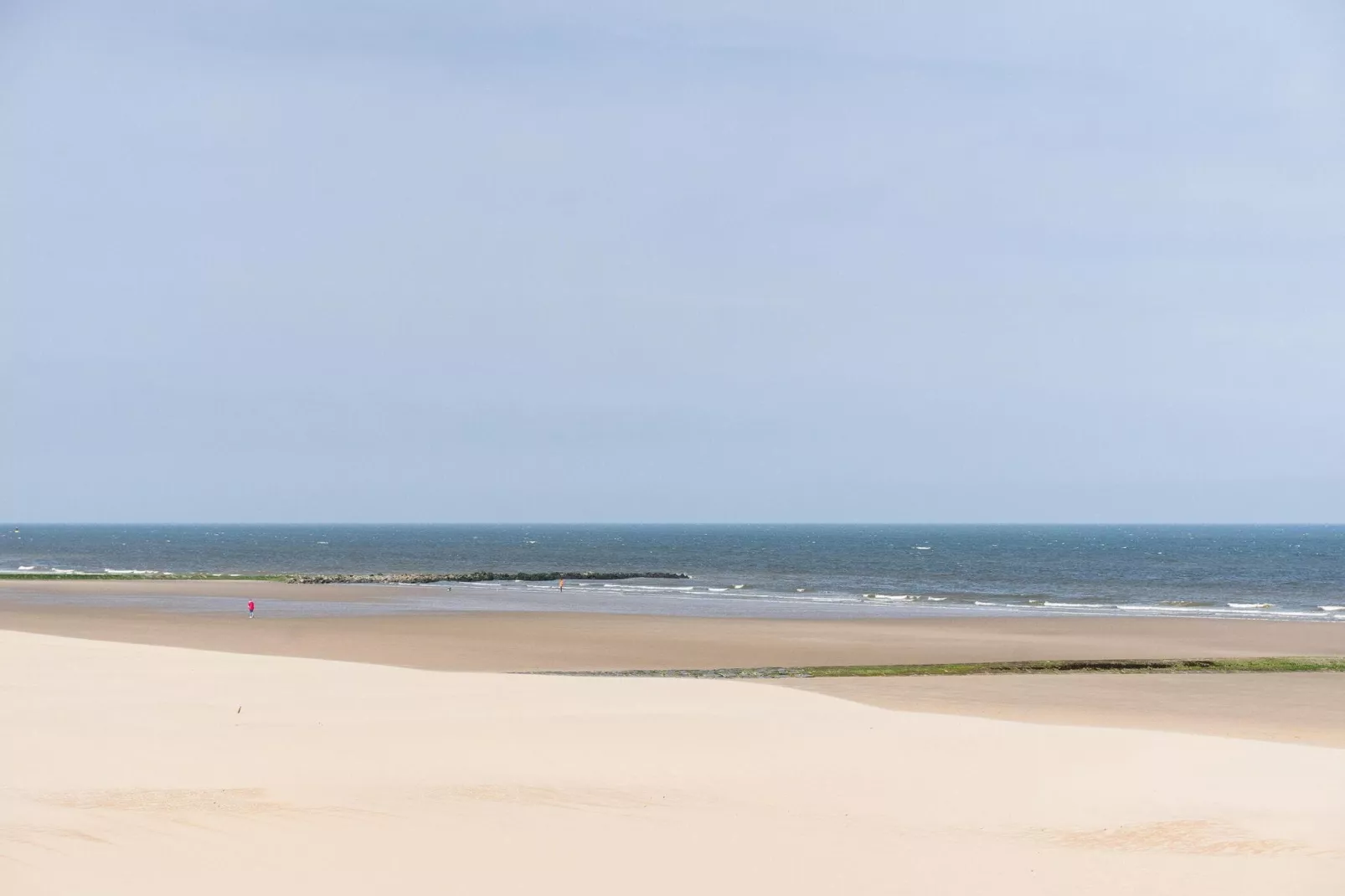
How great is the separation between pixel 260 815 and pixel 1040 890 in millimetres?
7429

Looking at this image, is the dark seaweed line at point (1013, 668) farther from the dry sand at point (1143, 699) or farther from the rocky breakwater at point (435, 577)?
the rocky breakwater at point (435, 577)

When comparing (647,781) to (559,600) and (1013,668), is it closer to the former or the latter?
(1013,668)

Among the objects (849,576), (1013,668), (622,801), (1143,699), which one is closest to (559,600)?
(849,576)

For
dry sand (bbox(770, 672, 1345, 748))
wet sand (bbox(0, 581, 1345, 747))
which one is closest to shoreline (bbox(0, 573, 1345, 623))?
wet sand (bbox(0, 581, 1345, 747))

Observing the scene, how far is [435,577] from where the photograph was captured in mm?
83562

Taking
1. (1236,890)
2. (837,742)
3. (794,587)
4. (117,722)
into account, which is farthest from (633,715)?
(794,587)

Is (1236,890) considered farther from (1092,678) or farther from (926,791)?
(1092,678)

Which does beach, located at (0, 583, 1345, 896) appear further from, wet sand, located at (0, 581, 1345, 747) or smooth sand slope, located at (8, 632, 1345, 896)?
wet sand, located at (0, 581, 1345, 747)

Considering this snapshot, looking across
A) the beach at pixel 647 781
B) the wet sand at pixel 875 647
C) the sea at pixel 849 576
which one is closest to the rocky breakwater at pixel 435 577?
the sea at pixel 849 576

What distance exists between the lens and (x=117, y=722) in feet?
55.2

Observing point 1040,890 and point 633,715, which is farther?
point 633,715

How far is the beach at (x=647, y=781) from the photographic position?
33.3ft

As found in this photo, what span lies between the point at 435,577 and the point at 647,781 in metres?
71.9

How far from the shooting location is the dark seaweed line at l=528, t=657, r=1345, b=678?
28.4 meters
